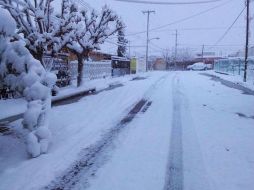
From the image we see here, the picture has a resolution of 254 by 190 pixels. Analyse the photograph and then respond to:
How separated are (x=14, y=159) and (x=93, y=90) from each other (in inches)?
512

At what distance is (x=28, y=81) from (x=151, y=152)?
2888 millimetres

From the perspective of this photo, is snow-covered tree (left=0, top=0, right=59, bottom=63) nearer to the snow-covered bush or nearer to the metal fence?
the snow-covered bush

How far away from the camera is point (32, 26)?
48.2ft

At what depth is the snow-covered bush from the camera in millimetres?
6355

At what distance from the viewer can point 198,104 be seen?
12.9 meters

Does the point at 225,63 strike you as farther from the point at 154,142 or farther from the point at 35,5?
the point at 154,142

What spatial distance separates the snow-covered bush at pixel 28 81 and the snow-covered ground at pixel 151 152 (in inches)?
18.8

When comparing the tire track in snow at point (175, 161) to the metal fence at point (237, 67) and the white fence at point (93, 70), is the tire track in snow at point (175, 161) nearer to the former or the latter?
the white fence at point (93, 70)

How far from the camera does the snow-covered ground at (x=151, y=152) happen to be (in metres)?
4.98

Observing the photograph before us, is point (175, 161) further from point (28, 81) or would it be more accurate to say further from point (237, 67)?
point (237, 67)

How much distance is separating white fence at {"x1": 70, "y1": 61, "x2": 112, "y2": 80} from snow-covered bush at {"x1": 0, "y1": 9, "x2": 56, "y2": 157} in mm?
15932

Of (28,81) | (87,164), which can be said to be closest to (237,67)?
(28,81)

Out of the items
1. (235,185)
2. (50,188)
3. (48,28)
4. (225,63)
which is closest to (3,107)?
(48,28)

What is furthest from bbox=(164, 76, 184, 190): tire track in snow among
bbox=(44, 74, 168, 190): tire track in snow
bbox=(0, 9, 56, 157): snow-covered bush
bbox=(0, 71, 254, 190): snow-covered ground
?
bbox=(0, 9, 56, 157): snow-covered bush
